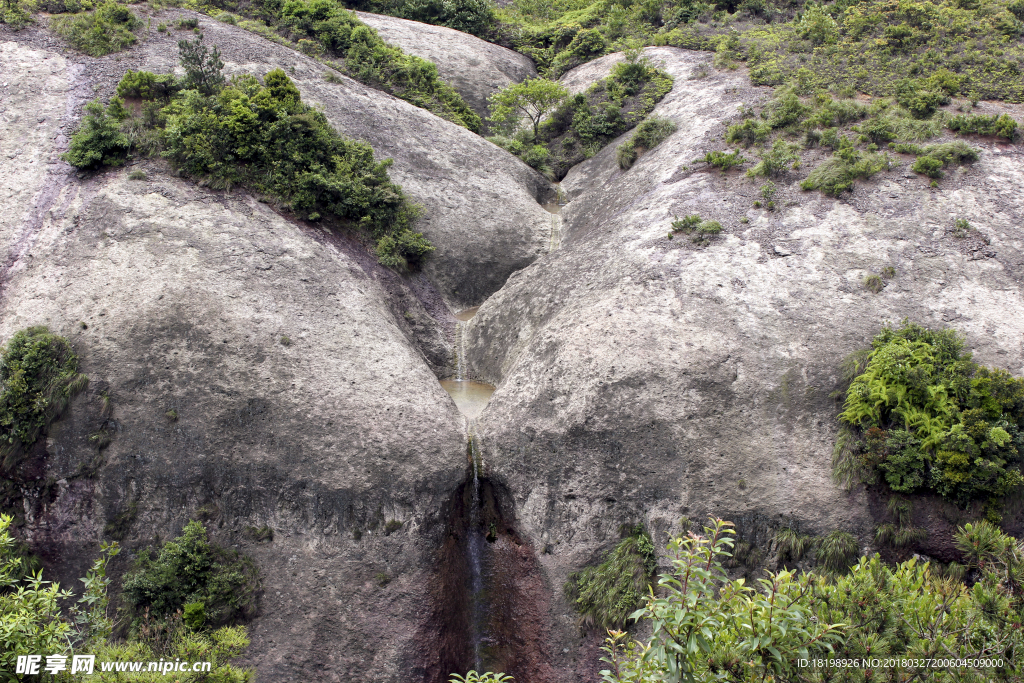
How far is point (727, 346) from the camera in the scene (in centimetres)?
1608

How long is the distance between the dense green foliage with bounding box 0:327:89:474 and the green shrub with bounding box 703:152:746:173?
20.0 metres

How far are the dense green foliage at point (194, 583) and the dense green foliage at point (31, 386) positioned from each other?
391cm

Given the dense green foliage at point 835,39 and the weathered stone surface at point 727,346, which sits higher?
the dense green foliage at point 835,39

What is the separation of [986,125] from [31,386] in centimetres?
2851

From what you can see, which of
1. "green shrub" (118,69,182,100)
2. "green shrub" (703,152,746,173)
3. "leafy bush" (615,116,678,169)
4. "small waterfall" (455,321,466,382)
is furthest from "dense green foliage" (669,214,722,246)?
"green shrub" (118,69,182,100)

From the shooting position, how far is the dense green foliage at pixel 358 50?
30250 mm

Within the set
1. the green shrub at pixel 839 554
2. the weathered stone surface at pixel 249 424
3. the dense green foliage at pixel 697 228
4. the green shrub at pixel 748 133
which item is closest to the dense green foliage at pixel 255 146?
the weathered stone surface at pixel 249 424

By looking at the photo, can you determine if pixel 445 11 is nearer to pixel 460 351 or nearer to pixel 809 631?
pixel 460 351

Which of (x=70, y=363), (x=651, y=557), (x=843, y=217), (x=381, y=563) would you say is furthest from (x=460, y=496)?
(x=843, y=217)

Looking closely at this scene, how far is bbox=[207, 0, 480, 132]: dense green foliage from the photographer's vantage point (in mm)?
30250

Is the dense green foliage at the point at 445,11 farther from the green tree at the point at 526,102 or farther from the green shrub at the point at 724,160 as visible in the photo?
the green shrub at the point at 724,160

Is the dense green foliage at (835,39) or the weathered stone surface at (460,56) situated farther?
the weathered stone surface at (460,56)

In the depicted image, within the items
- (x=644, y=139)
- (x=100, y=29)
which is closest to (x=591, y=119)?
(x=644, y=139)

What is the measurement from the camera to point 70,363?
15.4m
